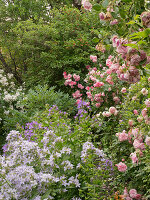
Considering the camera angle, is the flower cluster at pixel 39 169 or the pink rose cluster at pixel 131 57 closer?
the pink rose cluster at pixel 131 57

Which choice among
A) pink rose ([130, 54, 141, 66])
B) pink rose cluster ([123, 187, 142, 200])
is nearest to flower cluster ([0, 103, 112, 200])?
pink rose cluster ([123, 187, 142, 200])

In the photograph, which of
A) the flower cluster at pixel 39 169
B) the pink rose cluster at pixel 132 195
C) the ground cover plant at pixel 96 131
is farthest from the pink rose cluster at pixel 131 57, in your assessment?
the pink rose cluster at pixel 132 195

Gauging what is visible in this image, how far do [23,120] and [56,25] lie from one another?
10.6 feet

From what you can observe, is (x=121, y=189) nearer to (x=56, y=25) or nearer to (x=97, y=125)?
(x=97, y=125)

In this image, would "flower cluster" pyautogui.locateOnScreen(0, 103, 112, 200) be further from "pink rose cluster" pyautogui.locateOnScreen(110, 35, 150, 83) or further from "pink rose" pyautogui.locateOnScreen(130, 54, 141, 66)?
"pink rose" pyautogui.locateOnScreen(130, 54, 141, 66)

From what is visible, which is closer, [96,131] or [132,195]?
[132,195]

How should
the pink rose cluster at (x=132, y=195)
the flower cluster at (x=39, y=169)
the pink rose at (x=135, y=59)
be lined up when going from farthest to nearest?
the pink rose cluster at (x=132, y=195)
the flower cluster at (x=39, y=169)
the pink rose at (x=135, y=59)

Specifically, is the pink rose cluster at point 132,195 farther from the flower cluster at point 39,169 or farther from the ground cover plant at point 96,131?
the flower cluster at point 39,169

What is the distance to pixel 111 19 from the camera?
1220 mm

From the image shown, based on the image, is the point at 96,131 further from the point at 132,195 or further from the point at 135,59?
the point at 135,59

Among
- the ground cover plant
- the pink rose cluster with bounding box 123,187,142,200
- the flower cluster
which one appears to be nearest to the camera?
the ground cover plant

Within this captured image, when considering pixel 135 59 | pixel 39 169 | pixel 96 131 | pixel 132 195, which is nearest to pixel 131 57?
pixel 135 59

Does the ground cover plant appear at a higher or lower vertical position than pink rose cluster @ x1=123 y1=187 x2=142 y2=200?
higher

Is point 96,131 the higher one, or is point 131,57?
point 96,131
